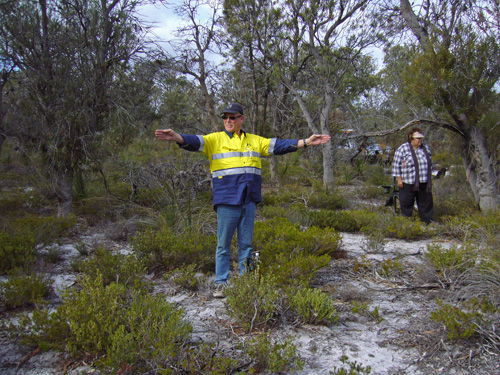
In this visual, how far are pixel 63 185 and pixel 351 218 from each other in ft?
17.1

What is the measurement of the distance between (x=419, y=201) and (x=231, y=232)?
14.9 ft

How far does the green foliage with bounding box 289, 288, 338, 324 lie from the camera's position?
10.6 feet

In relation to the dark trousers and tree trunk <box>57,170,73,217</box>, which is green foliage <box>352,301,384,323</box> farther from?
tree trunk <box>57,170,73,217</box>

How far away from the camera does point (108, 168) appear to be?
9281mm

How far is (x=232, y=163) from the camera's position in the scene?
383 centimetres

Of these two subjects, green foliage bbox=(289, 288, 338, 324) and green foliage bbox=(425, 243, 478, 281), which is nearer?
green foliage bbox=(289, 288, 338, 324)

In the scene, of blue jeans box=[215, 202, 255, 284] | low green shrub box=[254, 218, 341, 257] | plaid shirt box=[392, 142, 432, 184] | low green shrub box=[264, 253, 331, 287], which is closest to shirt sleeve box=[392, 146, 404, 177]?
plaid shirt box=[392, 142, 432, 184]

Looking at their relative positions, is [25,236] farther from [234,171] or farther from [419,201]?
[419,201]

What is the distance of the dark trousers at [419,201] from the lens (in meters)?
7.02

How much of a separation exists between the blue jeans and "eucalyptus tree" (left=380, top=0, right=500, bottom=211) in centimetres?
488

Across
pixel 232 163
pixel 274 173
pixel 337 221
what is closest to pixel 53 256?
pixel 232 163

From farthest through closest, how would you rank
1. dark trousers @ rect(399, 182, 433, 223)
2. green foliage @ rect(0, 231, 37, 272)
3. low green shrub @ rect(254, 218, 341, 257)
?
dark trousers @ rect(399, 182, 433, 223)
low green shrub @ rect(254, 218, 341, 257)
green foliage @ rect(0, 231, 37, 272)

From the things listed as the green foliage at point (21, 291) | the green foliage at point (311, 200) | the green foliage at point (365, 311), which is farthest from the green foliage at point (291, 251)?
the green foliage at point (311, 200)

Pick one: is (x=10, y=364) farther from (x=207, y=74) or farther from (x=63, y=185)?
(x=207, y=74)
